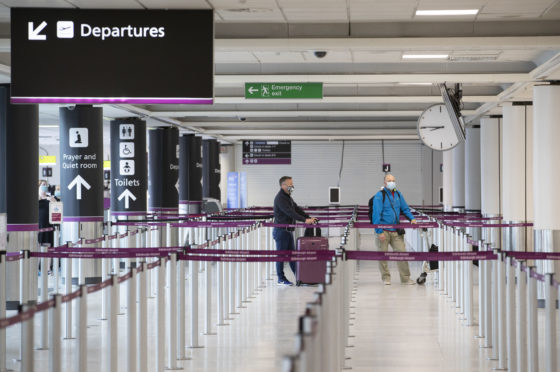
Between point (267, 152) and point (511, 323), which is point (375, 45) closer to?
point (511, 323)

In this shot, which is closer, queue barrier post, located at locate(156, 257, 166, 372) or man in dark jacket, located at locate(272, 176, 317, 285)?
queue barrier post, located at locate(156, 257, 166, 372)

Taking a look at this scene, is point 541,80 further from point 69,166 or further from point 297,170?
point 297,170

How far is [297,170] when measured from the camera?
3650cm

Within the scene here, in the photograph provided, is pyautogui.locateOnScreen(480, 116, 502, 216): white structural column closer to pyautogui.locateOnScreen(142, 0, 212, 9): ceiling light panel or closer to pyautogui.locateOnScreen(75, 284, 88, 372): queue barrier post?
pyautogui.locateOnScreen(142, 0, 212, 9): ceiling light panel

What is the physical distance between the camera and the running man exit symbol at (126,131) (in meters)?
21.4

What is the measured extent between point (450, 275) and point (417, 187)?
22.1 metres

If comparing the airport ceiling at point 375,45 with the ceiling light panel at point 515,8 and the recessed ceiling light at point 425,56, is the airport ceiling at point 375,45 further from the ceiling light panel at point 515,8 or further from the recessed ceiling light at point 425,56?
the recessed ceiling light at point 425,56

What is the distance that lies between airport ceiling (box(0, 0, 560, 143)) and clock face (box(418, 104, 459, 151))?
3.55ft

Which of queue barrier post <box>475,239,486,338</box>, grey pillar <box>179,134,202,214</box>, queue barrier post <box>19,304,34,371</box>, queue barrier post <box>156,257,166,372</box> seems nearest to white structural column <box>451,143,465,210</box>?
grey pillar <box>179,134,202,214</box>

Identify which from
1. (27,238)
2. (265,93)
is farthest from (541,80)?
(27,238)

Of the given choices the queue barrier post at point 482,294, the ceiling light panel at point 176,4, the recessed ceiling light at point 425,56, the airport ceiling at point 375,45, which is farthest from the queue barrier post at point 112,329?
the recessed ceiling light at point 425,56

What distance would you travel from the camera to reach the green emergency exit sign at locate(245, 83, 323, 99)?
52.5ft

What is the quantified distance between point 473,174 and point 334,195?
491 inches

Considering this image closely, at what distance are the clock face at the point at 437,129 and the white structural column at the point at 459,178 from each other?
994 cm
